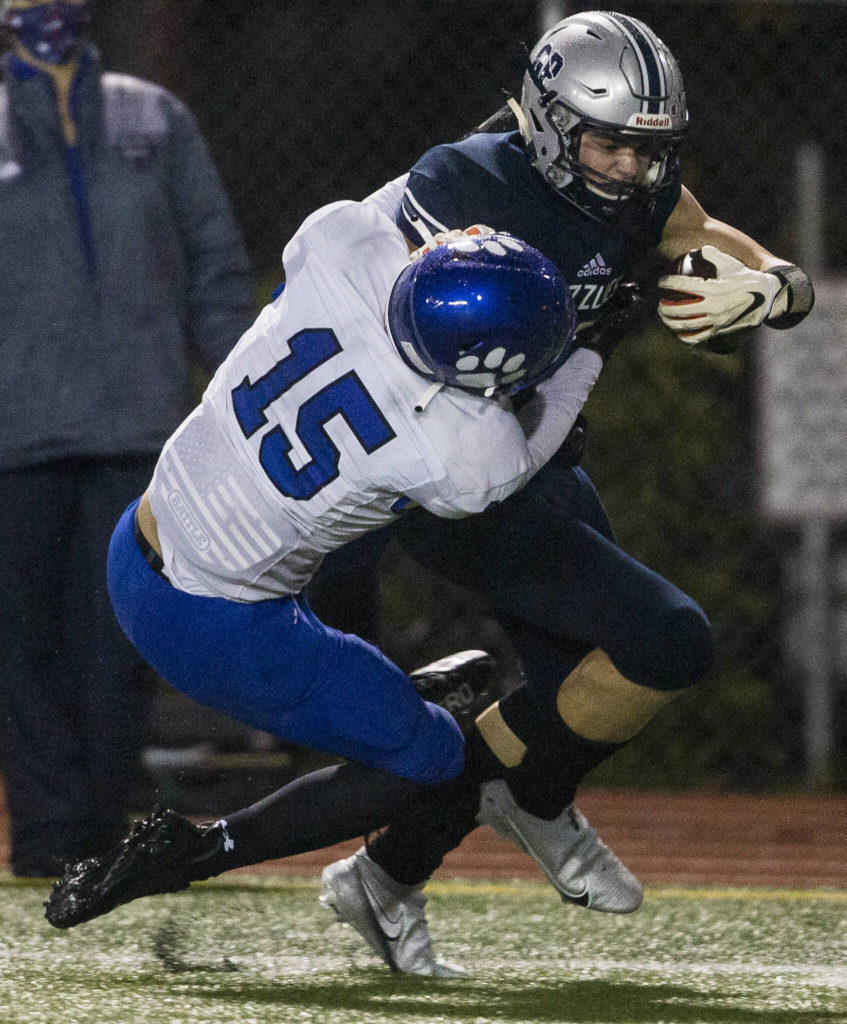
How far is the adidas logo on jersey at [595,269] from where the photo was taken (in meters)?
2.84

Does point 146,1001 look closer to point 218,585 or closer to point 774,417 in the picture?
point 218,585

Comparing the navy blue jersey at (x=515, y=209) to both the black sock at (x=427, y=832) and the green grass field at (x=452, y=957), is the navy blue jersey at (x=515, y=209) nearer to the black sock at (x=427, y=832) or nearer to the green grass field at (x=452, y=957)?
the black sock at (x=427, y=832)

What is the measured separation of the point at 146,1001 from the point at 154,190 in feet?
6.28

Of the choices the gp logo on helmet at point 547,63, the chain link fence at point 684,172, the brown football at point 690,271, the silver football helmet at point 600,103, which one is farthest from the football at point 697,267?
the chain link fence at point 684,172

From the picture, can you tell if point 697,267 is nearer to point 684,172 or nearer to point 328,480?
point 328,480

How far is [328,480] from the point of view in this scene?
245 centimetres

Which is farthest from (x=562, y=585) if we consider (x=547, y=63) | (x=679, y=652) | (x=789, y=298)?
(x=547, y=63)

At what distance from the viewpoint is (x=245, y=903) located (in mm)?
3518

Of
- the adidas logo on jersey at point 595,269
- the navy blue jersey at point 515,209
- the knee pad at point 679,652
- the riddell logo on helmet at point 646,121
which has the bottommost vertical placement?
the knee pad at point 679,652

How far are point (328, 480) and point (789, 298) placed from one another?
2.94 ft

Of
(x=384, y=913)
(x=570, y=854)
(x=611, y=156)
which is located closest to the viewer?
(x=611, y=156)

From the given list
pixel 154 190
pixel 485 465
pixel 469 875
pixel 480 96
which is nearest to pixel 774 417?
pixel 480 96

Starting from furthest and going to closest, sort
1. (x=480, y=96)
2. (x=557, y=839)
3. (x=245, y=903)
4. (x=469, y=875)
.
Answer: (x=480, y=96)
(x=469, y=875)
(x=245, y=903)
(x=557, y=839)

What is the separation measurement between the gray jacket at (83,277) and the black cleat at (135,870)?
124cm
